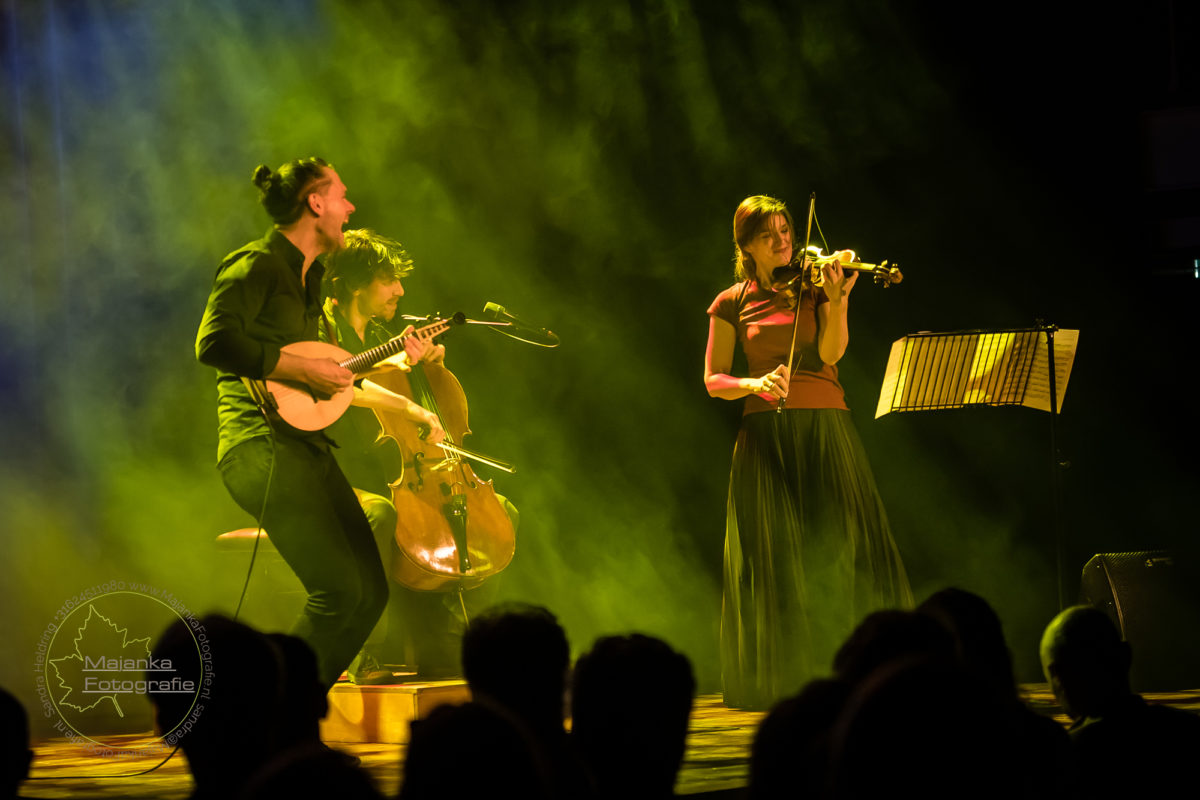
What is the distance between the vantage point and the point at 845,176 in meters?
5.32

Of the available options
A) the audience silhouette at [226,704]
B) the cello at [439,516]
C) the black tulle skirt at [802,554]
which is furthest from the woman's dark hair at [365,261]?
the audience silhouette at [226,704]

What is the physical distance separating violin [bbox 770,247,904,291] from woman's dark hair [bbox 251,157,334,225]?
5.58ft

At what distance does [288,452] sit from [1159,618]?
3396 mm

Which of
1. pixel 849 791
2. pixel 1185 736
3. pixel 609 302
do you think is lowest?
pixel 1185 736

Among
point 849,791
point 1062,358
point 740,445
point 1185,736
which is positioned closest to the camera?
point 849,791

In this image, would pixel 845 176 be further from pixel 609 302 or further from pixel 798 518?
pixel 798 518

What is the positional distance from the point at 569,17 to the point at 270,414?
2.96m

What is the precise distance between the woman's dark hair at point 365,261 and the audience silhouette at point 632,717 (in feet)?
9.50

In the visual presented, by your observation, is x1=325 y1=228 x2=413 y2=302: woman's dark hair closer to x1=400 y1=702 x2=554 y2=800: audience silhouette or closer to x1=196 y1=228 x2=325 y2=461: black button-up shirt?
x1=196 y1=228 x2=325 y2=461: black button-up shirt

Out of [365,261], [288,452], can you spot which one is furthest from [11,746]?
[365,261]

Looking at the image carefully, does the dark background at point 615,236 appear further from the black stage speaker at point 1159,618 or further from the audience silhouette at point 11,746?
the audience silhouette at point 11,746

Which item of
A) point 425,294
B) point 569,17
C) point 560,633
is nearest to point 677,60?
point 569,17

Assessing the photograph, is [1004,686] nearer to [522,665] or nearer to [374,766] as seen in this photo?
[522,665]

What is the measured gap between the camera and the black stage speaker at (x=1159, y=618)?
445 centimetres
